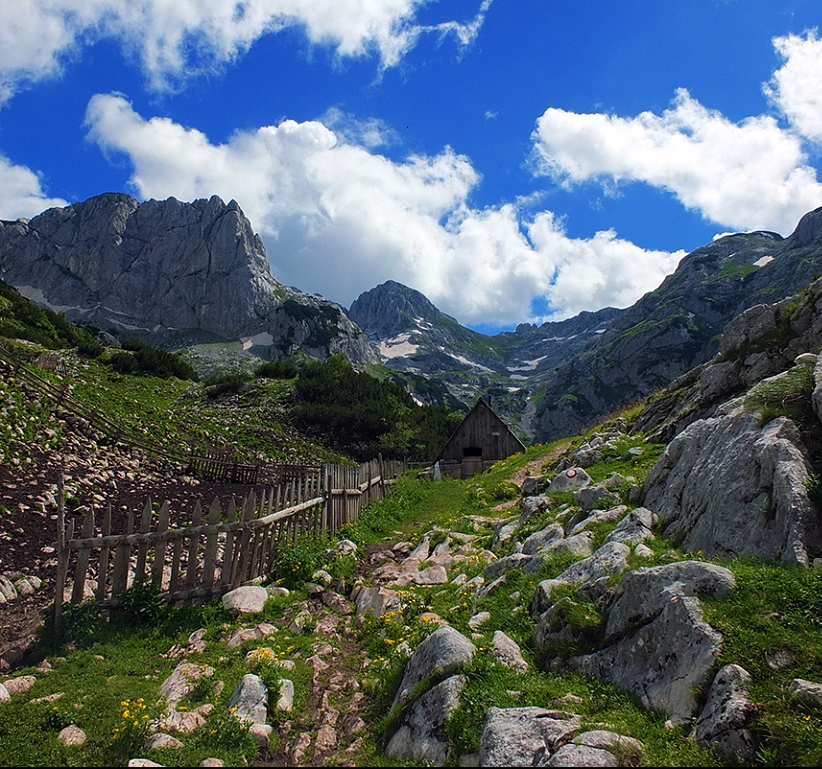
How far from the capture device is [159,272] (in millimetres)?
175500

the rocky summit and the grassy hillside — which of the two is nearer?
the grassy hillside

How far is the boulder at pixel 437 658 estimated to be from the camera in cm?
488

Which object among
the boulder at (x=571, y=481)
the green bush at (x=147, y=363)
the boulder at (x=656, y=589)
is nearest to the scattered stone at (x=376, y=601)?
the boulder at (x=656, y=589)

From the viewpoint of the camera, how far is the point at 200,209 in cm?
18088

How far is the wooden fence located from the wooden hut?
24.8 meters

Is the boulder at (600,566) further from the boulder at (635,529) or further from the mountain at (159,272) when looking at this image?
the mountain at (159,272)

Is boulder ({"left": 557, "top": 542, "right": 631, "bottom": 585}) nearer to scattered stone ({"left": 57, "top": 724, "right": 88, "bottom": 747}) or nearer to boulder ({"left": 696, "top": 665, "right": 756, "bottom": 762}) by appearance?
boulder ({"left": 696, "top": 665, "right": 756, "bottom": 762})

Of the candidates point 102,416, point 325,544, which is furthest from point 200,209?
point 325,544

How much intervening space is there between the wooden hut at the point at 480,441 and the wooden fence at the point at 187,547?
24.8m

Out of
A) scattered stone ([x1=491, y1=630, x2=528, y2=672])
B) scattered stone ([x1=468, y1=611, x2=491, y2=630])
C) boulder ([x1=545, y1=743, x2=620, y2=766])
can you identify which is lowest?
scattered stone ([x1=468, y1=611, x2=491, y2=630])

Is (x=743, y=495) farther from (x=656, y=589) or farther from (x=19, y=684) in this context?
(x=19, y=684)

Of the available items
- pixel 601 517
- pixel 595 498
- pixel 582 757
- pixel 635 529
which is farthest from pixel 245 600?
pixel 595 498

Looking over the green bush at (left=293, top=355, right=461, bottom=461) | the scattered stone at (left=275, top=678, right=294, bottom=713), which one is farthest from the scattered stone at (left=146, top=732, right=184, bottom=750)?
the green bush at (left=293, top=355, right=461, bottom=461)

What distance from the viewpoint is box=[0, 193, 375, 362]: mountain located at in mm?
165625
